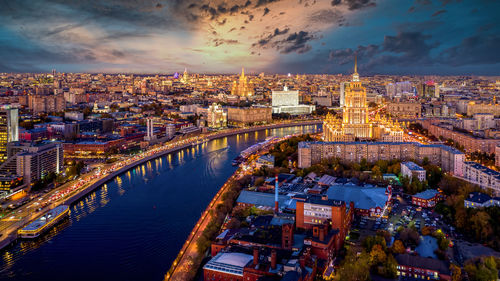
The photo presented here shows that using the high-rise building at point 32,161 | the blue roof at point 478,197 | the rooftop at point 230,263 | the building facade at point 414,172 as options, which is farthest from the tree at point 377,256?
the high-rise building at point 32,161

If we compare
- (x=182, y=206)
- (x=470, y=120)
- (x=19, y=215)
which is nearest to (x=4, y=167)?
(x=19, y=215)

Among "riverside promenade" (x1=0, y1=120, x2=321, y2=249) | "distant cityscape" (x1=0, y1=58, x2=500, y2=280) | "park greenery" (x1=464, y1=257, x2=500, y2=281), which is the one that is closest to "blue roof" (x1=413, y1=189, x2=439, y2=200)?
"distant cityscape" (x1=0, y1=58, x2=500, y2=280)

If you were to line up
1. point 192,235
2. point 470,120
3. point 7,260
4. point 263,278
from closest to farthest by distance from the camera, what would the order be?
1. point 263,278
2. point 7,260
3. point 192,235
4. point 470,120

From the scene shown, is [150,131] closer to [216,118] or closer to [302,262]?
[216,118]

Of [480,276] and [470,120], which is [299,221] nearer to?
[480,276]

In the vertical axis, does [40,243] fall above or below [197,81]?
below

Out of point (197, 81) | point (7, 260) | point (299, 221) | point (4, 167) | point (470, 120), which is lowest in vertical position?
point (7, 260)

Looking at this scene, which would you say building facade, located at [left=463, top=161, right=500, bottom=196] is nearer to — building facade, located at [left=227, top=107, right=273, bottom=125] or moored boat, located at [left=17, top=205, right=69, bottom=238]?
moored boat, located at [left=17, top=205, right=69, bottom=238]
